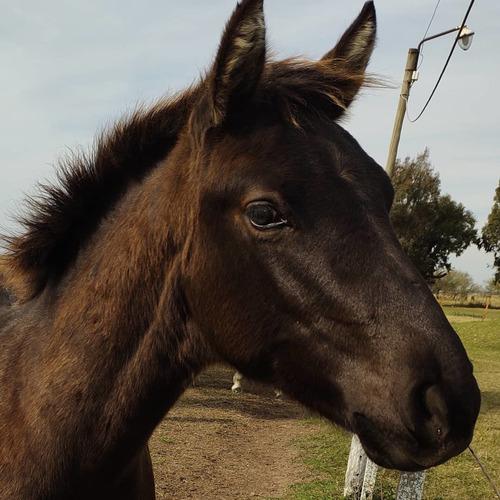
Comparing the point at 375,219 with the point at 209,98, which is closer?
the point at 375,219

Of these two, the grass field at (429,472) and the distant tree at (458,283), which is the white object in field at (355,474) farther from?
the distant tree at (458,283)

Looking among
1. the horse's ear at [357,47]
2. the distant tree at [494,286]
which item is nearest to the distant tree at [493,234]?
the distant tree at [494,286]

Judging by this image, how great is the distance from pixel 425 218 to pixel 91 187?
71.9 ft

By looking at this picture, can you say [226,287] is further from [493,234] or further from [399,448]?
[493,234]

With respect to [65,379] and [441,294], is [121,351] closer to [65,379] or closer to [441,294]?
[65,379]

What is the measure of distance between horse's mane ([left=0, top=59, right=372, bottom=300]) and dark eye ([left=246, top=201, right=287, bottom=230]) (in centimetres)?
71

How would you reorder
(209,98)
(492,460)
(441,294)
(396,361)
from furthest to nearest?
(441,294) → (492,460) → (209,98) → (396,361)

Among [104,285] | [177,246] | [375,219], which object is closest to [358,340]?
[375,219]

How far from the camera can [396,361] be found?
1.78m

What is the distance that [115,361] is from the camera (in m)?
2.25

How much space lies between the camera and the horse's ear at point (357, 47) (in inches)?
104

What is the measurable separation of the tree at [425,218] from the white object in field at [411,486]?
548 inches

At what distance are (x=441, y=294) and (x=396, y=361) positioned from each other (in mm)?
60612

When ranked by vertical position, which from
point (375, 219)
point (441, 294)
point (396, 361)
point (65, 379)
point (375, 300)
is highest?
point (375, 219)
